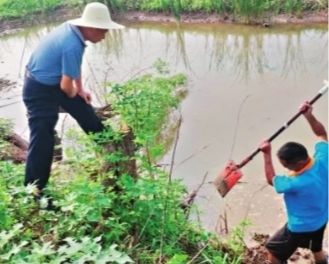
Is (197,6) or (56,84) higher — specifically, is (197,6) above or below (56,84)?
below

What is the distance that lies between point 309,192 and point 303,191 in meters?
0.03

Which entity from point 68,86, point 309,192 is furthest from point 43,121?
point 309,192

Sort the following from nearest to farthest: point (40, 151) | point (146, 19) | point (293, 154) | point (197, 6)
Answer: point (293, 154), point (40, 151), point (197, 6), point (146, 19)

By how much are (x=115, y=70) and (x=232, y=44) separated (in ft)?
5.79

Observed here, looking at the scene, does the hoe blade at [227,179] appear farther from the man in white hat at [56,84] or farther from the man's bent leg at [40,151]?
the man's bent leg at [40,151]

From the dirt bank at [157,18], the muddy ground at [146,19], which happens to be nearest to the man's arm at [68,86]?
the muddy ground at [146,19]

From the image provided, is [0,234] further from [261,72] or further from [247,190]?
[261,72]

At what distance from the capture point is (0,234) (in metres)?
2.33

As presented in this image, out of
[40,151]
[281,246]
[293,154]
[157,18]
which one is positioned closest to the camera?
[293,154]

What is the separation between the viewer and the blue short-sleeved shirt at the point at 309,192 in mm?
2945

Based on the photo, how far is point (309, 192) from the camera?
9.71 feet

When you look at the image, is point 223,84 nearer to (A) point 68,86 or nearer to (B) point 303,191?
(A) point 68,86

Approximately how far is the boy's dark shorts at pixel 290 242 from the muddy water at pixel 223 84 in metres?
0.75

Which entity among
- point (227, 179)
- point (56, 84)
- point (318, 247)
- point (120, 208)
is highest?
point (56, 84)
